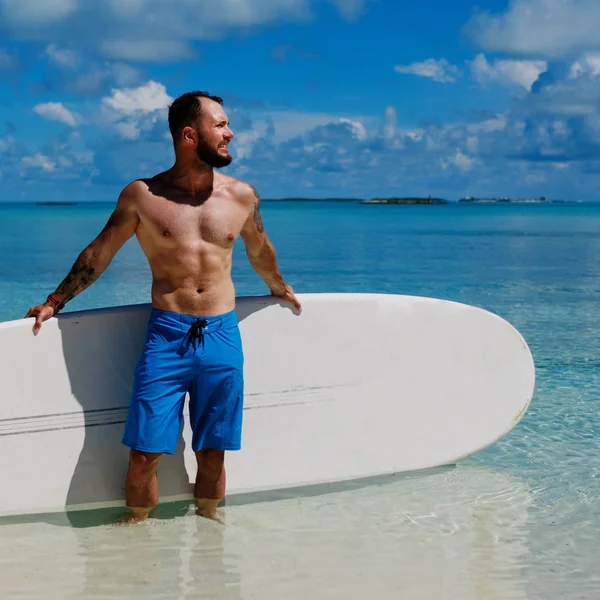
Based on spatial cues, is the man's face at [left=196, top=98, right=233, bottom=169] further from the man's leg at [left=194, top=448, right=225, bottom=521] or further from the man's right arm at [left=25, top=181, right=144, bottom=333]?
the man's leg at [left=194, top=448, right=225, bottom=521]

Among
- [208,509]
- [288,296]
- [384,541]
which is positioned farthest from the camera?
[288,296]

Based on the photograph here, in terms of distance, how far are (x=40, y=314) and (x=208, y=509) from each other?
1.07 m

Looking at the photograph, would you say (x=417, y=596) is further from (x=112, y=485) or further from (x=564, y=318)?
(x=564, y=318)

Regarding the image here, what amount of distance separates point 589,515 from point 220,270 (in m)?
1.96

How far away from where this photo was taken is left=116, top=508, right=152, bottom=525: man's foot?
11.7 feet

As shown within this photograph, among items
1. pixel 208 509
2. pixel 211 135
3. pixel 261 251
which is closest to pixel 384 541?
pixel 208 509

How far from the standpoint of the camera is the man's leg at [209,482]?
3521 mm

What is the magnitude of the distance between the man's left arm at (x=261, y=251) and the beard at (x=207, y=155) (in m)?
0.24

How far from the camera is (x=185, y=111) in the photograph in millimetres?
3248

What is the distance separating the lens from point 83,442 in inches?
141

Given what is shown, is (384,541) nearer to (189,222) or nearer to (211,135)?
(189,222)

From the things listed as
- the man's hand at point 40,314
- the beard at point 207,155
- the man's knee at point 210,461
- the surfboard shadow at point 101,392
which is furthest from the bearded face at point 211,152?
the man's knee at point 210,461

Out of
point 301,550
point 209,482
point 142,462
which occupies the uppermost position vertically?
point 142,462

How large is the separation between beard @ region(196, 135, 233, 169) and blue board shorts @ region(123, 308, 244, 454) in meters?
0.59
